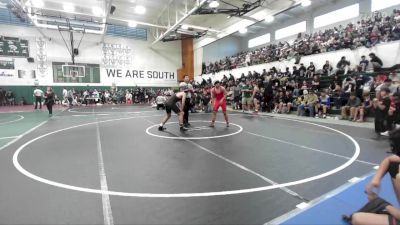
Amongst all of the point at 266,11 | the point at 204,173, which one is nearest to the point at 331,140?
the point at 204,173

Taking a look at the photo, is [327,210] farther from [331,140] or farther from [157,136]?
[157,136]

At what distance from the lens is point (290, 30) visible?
2252 cm

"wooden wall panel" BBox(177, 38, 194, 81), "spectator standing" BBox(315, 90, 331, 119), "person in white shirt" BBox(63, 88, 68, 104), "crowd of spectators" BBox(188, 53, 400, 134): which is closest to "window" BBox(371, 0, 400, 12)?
"crowd of spectators" BBox(188, 53, 400, 134)

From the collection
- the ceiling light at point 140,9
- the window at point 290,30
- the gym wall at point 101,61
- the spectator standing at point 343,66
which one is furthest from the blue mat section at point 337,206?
the gym wall at point 101,61

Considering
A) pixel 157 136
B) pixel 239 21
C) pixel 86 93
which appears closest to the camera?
pixel 157 136

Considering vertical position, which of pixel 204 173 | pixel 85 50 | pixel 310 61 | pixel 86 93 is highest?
pixel 85 50

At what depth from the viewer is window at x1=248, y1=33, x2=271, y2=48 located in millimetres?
24898

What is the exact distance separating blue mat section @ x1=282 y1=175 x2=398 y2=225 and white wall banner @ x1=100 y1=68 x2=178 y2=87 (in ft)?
80.6

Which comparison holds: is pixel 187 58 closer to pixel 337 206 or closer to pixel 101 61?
pixel 101 61

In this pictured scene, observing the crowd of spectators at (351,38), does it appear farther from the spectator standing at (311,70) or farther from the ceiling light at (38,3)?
the ceiling light at (38,3)

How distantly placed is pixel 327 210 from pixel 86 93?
75.1 feet

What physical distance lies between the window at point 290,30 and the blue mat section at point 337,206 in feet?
69.4

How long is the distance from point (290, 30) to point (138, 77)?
15.5 metres

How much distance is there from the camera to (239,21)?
1902 cm
